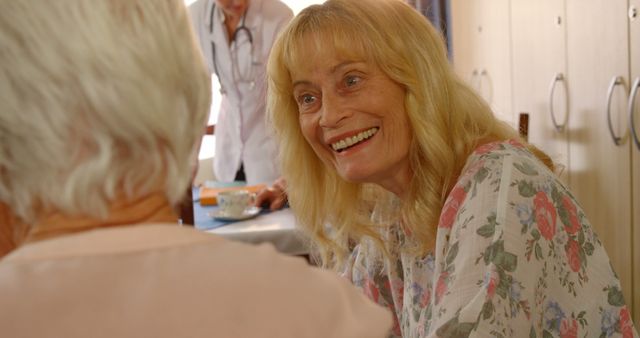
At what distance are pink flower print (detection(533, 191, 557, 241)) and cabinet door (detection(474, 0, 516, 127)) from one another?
84.5 inches

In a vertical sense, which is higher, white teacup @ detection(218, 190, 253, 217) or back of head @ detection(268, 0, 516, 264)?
back of head @ detection(268, 0, 516, 264)

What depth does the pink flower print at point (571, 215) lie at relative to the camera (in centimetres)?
105

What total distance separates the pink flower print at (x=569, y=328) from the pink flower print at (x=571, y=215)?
13cm

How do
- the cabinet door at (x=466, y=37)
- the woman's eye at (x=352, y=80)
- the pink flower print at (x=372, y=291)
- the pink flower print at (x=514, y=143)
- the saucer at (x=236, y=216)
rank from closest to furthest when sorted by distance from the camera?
the pink flower print at (x=514, y=143) → the woman's eye at (x=352, y=80) → the pink flower print at (x=372, y=291) → the saucer at (x=236, y=216) → the cabinet door at (x=466, y=37)

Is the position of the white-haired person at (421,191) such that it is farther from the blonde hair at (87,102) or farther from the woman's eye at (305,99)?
the blonde hair at (87,102)

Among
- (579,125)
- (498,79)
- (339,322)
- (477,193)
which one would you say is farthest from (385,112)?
(498,79)

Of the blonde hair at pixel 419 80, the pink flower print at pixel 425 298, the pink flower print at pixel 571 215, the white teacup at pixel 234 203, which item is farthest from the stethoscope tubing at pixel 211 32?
the pink flower print at pixel 571 215

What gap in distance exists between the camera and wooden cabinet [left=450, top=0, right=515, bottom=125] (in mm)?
3258

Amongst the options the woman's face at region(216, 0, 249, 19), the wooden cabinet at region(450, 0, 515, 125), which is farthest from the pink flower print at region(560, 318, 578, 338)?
the wooden cabinet at region(450, 0, 515, 125)

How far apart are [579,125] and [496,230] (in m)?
1.69

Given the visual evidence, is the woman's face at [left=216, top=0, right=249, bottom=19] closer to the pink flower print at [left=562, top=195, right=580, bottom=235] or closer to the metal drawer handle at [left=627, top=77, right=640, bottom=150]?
the metal drawer handle at [left=627, top=77, right=640, bottom=150]

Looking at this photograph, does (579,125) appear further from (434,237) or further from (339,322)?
(339,322)

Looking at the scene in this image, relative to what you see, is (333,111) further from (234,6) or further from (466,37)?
(466,37)

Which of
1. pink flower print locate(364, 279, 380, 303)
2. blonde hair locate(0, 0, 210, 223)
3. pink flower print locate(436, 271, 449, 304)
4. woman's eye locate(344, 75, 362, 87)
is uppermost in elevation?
blonde hair locate(0, 0, 210, 223)
